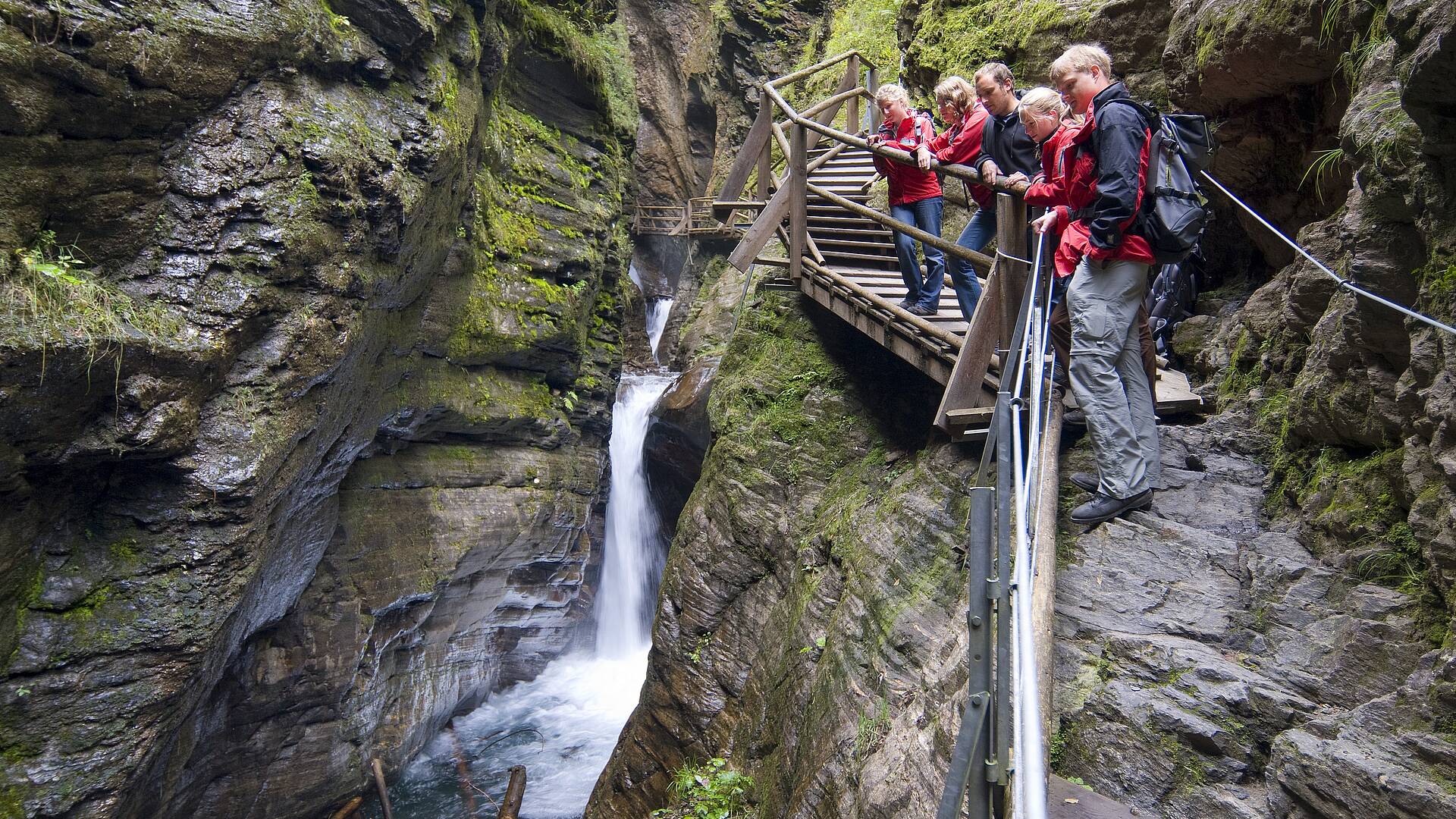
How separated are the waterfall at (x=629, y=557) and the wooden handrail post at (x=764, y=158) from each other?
6223 mm

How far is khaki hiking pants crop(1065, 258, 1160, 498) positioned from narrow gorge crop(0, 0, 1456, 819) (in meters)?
0.23

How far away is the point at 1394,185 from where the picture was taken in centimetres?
295

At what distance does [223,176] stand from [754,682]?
20.6 feet

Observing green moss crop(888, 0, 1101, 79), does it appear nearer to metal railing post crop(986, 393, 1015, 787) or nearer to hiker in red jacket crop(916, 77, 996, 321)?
hiker in red jacket crop(916, 77, 996, 321)

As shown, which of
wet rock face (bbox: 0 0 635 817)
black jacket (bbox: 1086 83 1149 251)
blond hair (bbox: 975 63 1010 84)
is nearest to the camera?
black jacket (bbox: 1086 83 1149 251)

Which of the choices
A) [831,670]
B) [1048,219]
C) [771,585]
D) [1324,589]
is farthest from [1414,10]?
[771,585]

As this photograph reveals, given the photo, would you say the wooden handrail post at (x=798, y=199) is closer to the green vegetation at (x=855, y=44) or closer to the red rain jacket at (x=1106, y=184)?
the red rain jacket at (x=1106, y=184)

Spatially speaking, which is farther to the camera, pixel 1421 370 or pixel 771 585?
pixel 771 585

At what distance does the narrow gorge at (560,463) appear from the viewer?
2906mm

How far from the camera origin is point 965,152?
18.1ft

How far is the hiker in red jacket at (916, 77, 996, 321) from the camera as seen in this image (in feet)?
17.8

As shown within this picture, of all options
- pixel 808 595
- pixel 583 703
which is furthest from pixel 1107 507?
pixel 583 703

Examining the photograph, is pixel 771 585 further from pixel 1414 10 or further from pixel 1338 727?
pixel 1414 10

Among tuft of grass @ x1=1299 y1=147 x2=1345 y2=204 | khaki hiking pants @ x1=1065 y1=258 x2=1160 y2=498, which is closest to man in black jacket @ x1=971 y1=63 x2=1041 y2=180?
khaki hiking pants @ x1=1065 y1=258 x2=1160 y2=498
